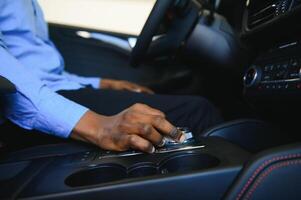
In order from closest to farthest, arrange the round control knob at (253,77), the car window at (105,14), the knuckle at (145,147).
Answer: the knuckle at (145,147)
the round control knob at (253,77)
the car window at (105,14)

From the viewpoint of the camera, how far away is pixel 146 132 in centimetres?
56

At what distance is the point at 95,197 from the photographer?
1.48 feet

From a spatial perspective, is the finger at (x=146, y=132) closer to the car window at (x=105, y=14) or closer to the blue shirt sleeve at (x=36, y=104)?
the blue shirt sleeve at (x=36, y=104)

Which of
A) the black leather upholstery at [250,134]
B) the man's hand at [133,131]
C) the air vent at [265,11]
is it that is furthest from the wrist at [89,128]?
the air vent at [265,11]

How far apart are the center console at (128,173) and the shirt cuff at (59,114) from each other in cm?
5

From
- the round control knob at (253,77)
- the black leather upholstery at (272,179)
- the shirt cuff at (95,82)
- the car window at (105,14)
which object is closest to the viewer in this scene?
the black leather upholstery at (272,179)

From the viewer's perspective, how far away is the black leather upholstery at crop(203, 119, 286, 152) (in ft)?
2.32

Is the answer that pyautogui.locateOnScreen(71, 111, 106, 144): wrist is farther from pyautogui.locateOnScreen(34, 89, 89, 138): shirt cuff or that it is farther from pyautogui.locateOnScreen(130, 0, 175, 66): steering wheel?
pyautogui.locateOnScreen(130, 0, 175, 66): steering wheel

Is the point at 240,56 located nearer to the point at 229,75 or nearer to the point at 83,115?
the point at 229,75

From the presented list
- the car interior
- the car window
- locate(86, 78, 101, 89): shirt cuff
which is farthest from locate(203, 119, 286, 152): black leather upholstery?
the car window

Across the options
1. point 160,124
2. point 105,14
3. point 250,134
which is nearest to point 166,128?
point 160,124

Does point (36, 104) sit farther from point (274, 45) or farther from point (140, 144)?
point (274, 45)

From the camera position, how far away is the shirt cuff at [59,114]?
0.63 m

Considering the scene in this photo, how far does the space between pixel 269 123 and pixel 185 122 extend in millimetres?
178
